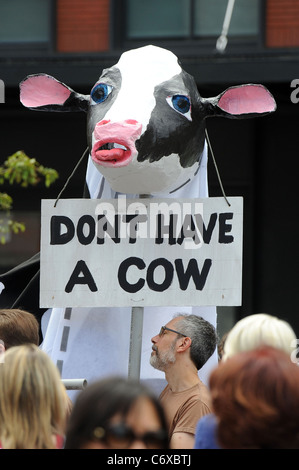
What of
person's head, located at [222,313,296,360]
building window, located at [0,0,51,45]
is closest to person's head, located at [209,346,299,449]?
person's head, located at [222,313,296,360]

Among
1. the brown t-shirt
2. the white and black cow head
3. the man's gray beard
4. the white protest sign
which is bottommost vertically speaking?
the brown t-shirt

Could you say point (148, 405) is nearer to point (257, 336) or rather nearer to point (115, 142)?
point (257, 336)

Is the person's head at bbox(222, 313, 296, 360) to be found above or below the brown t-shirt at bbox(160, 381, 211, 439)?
above

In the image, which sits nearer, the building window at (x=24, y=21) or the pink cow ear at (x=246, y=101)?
the pink cow ear at (x=246, y=101)

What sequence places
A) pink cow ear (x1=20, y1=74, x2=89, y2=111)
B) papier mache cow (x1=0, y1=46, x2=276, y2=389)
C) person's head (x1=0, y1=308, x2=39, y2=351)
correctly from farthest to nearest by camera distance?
pink cow ear (x1=20, y1=74, x2=89, y2=111)
person's head (x1=0, y1=308, x2=39, y2=351)
papier mache cow (x1=0, y1=46, x2=276, y2=389)

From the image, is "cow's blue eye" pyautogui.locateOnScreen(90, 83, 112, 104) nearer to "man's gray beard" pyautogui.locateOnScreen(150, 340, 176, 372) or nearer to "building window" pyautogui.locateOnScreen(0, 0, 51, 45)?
"man's gray beard" pyautogui.locateOnScreen(150, 340, 176, 372)

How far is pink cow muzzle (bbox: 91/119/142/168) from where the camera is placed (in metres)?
4.46

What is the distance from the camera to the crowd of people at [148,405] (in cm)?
269

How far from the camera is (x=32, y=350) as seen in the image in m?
3.25

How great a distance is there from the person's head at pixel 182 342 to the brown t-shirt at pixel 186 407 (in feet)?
0.46

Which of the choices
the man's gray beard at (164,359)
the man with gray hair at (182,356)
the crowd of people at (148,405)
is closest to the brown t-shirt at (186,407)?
the man with gray hair at (182,356)

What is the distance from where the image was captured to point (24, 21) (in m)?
11.4

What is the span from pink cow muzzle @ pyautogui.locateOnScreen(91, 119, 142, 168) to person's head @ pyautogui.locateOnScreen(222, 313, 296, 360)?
1.09 metres

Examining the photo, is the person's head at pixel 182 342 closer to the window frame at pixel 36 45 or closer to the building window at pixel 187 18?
the building window at pixel 187 18
